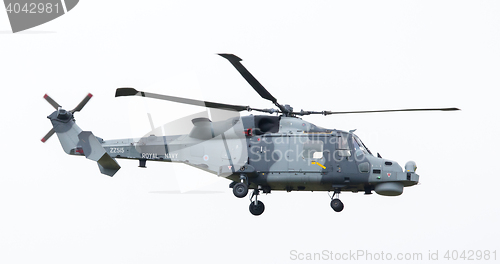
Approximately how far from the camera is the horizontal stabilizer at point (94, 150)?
17.4 m

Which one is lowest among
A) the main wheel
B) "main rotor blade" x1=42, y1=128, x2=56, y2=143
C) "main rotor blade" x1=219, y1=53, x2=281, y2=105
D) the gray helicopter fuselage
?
the main wheel

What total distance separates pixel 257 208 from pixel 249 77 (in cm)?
402

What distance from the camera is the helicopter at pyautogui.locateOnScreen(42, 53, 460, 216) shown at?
1727 cm

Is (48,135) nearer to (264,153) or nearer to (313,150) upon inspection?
(264,153)

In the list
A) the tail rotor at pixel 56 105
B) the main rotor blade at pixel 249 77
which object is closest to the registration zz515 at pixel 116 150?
the tail rotor at pixel 56 105

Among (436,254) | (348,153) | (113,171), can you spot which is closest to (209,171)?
(113,171)

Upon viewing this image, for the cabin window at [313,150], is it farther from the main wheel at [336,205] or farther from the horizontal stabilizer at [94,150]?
the horizontal stabilizer at [94,150]

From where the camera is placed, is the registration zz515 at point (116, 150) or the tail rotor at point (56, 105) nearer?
the registration zz515 at point (116, 150)

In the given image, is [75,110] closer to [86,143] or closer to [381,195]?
[86,143]

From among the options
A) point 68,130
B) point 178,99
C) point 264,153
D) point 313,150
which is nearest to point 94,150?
point 68,130

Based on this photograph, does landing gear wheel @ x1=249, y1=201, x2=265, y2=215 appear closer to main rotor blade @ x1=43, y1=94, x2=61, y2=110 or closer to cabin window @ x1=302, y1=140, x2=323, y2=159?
cabin window @ x1=302, y1=140, x2=323, y2=159

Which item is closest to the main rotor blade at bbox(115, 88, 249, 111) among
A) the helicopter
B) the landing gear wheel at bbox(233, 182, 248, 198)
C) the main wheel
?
the helicopter

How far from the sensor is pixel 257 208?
18.0m

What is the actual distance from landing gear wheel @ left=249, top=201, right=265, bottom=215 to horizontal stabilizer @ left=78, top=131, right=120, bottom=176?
4063 millimetres
